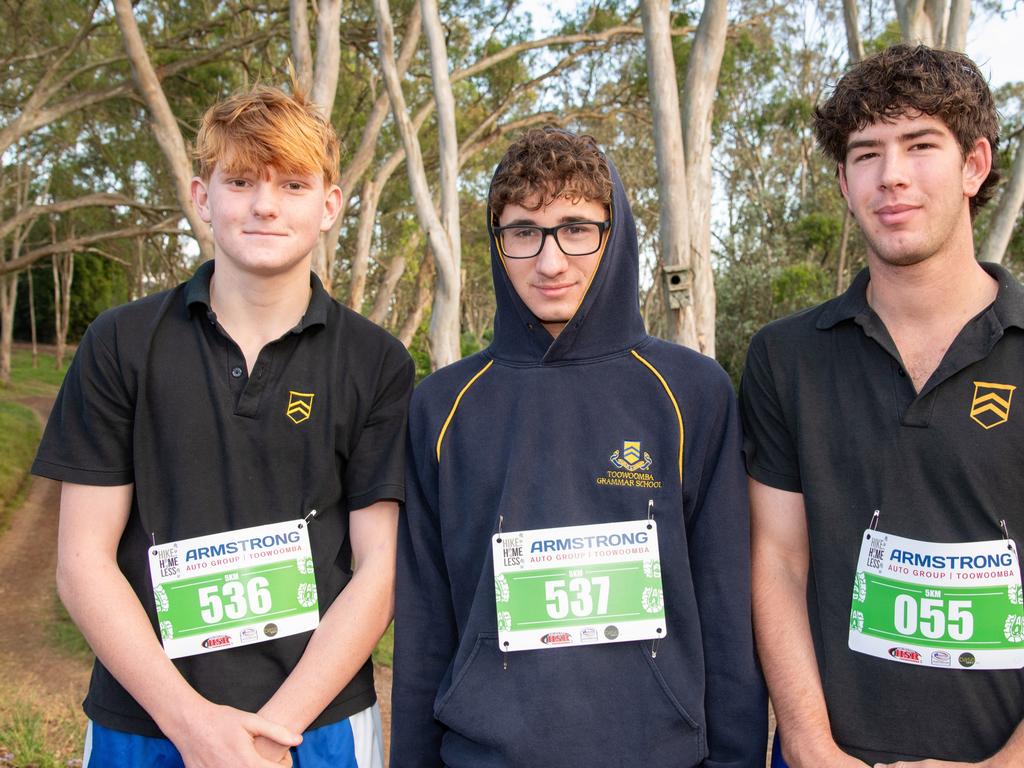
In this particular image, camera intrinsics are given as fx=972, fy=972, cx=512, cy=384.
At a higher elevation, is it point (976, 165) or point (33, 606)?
point (976, 165)

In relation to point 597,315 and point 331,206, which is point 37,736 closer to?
point 331,206

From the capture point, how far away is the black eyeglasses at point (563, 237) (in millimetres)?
2531

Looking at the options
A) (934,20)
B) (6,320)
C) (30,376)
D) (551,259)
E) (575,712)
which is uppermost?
(934,20)

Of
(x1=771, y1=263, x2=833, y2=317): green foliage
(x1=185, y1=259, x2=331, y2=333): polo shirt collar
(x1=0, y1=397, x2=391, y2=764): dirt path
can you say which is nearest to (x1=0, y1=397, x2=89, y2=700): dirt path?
(x1=0, y1=397, x2=391, y2=764): dirt path

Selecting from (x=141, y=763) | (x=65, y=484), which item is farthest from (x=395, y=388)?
(x=141, y=763)

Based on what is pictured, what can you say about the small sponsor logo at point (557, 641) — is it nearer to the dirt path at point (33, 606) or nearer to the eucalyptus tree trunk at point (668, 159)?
the dirt path at point (33, 606)

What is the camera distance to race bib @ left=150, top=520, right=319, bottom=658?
2381mm

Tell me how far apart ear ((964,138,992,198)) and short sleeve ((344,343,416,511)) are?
153cm

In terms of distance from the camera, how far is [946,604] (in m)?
2.20

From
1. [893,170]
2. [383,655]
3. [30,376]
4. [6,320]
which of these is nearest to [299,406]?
[893,170]

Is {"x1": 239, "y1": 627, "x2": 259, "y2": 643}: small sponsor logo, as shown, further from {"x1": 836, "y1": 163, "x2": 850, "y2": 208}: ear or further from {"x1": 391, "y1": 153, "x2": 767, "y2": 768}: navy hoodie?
{"x1": 836, "y1": 163, "x2": 850, "y2": 208}: ear

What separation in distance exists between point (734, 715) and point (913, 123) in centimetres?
150

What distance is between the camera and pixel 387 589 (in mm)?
2527

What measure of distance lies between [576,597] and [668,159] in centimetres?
550
